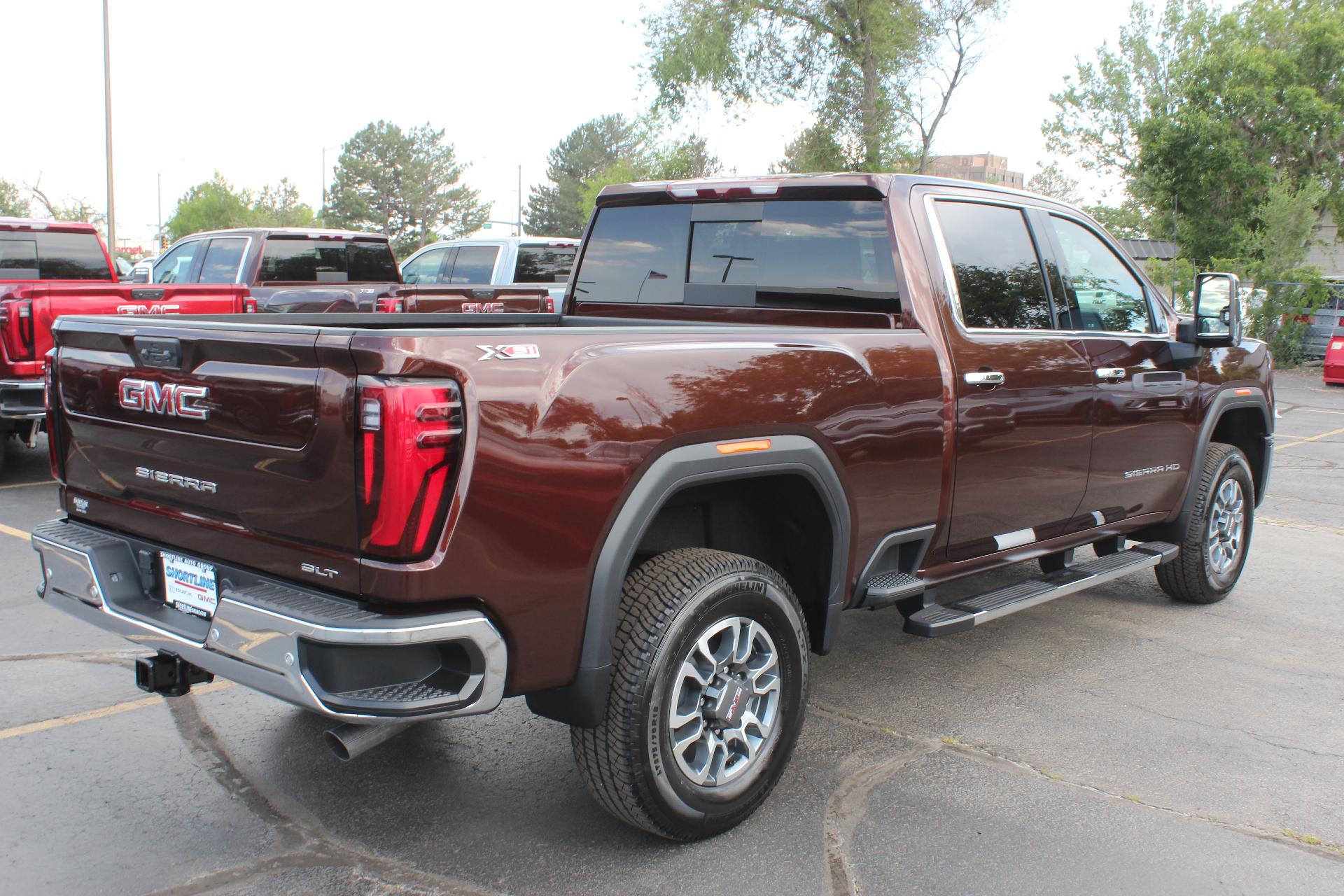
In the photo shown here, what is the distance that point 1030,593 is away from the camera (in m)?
4.52

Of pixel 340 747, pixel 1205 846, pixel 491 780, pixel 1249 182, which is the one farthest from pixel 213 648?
pixel 1249 182

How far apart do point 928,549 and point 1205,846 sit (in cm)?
130

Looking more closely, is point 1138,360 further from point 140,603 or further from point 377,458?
point 140,603

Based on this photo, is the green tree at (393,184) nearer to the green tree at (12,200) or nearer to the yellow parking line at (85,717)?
the green tree at (12,200)

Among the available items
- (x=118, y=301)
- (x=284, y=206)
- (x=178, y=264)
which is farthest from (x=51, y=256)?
(x=284, y=206)

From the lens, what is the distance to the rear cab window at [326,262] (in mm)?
13711

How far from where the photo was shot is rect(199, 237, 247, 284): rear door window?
13672 mm

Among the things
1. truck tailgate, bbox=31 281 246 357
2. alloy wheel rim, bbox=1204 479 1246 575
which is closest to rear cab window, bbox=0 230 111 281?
truck tailgate, bbox=31 281 246 357

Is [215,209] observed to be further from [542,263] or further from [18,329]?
[18,329]

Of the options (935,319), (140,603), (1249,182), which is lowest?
(140,603)

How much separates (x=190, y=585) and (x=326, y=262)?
39.2 feet

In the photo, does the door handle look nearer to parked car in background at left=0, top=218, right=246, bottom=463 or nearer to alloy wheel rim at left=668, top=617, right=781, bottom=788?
alloy wheel rim at left=668, top=617, right=781, bottom=788

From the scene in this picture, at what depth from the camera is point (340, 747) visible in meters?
2.82

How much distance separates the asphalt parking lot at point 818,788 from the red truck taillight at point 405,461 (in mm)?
1084
